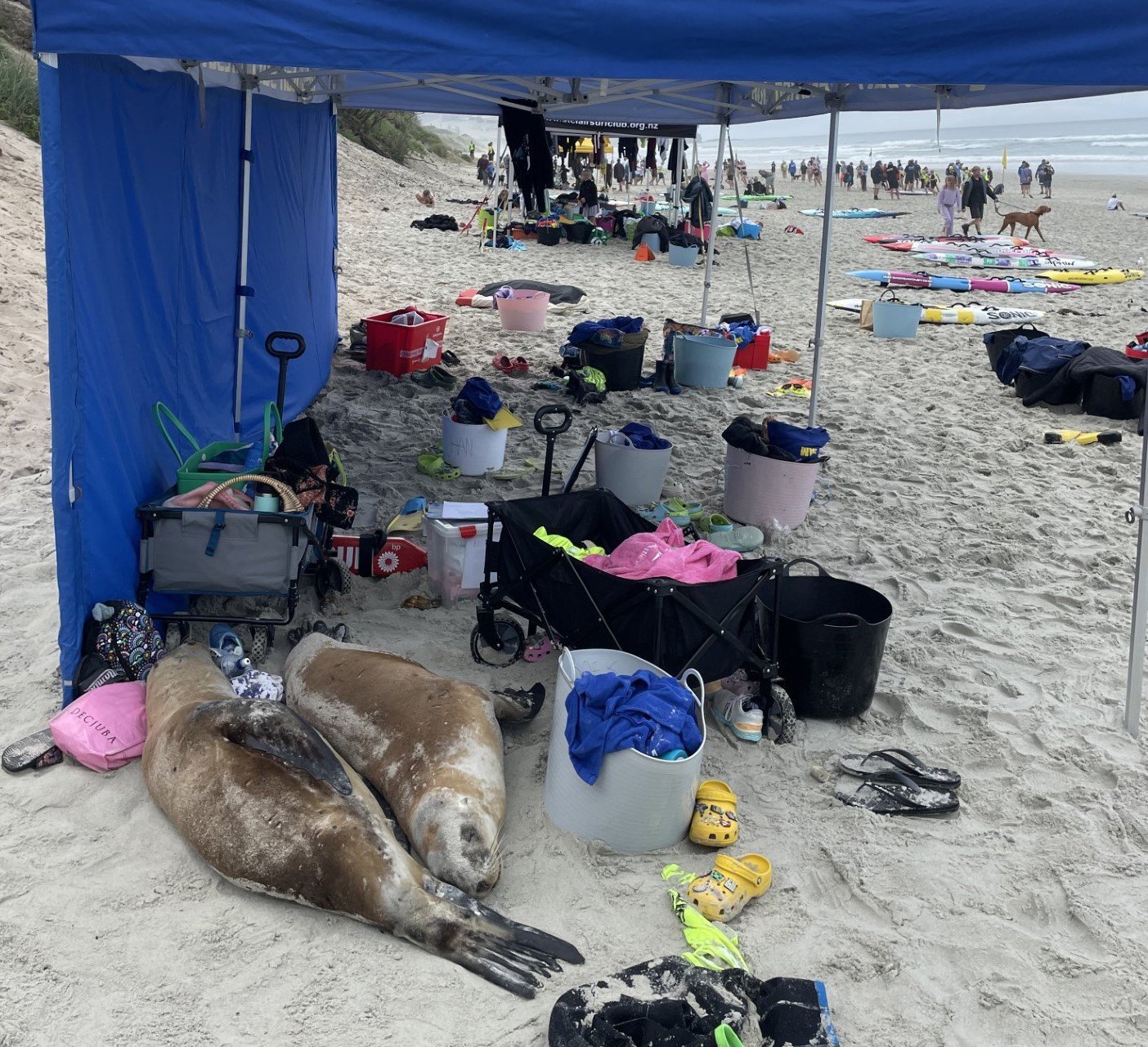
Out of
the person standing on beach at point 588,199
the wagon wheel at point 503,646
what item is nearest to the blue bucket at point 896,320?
the wagon wheel at point 503,646

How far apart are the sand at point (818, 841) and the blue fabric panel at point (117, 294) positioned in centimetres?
62

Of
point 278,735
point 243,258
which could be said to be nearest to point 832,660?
point 278,735

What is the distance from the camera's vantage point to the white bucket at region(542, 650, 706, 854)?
9.90ft

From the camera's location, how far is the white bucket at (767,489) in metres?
5.77

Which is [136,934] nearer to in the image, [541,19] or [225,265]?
[541,19]

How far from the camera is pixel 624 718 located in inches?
120

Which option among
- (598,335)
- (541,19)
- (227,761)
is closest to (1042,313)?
(598,335)

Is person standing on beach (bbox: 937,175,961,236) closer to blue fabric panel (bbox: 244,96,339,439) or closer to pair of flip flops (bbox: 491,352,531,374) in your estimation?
pair of flip flops (bbox: 491,352,531,374)

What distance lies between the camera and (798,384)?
9109 millimetres

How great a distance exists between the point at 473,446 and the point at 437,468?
26 centimetres

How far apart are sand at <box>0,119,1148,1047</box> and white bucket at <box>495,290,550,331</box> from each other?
3.64 metres

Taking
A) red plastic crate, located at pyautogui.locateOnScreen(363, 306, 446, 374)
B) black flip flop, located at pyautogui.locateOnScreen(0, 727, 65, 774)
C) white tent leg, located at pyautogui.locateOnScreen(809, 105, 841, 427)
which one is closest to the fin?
black flip flop, located at pyautogui.locateOnScreen(0, 727, 65, 774)

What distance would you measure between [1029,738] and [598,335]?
5626 millimetres

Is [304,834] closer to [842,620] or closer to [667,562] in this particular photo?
[667,562]
